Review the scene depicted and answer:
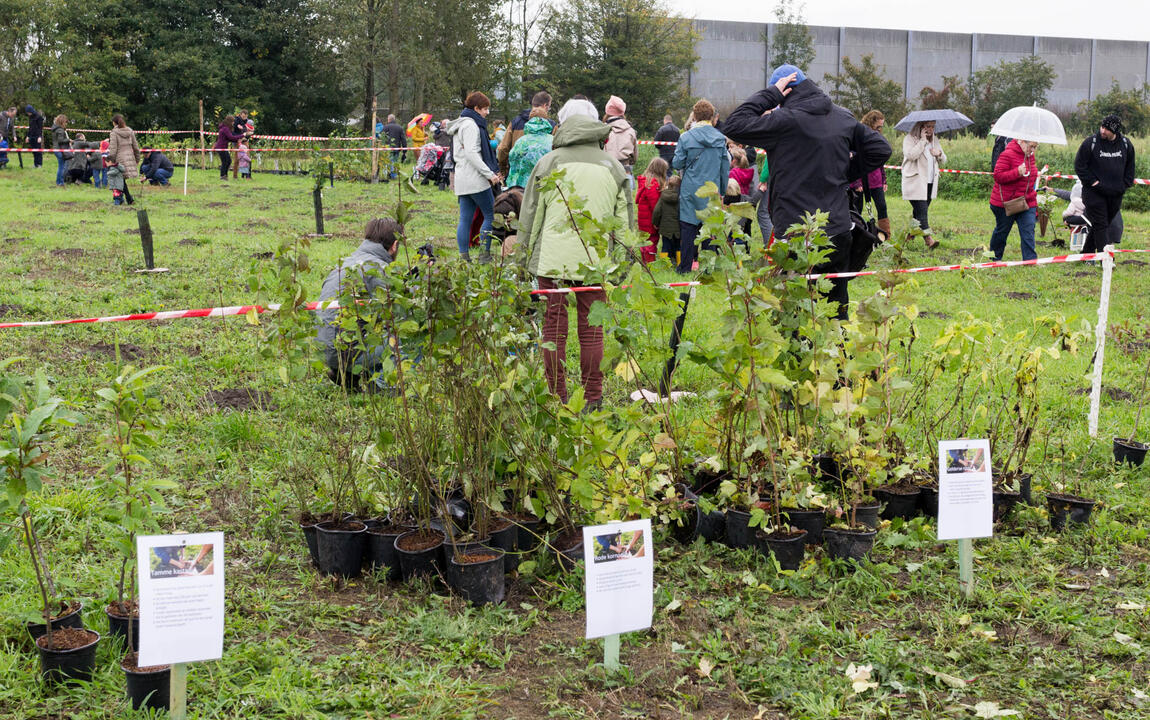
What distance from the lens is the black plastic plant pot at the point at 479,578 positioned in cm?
337

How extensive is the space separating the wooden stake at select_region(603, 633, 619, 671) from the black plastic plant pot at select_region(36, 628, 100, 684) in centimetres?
148

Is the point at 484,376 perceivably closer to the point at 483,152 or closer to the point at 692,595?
the point at 692,595

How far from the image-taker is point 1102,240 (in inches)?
397

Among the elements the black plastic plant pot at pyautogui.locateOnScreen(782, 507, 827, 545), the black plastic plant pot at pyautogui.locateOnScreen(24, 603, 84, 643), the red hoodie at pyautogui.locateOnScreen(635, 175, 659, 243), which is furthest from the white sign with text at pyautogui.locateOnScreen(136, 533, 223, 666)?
the red hoodie at pyautogui.locateOnScreen(635, 175, 659, 243)

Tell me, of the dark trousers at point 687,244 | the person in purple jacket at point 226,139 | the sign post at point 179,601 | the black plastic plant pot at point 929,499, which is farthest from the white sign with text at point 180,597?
the person in purple jacket at point 226,139

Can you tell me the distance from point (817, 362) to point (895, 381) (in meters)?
0.39

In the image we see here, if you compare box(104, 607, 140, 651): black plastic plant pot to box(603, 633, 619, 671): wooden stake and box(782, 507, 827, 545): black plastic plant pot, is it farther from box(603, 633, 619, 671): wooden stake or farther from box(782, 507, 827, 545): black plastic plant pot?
box(782, 507, 827, 545): black plastic plant pot

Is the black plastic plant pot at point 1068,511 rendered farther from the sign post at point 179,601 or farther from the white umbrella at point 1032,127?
the white umbrella at point 1032,127

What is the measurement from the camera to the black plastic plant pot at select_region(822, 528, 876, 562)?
3721 mm

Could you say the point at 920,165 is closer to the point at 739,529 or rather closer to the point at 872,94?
the point at 739,529

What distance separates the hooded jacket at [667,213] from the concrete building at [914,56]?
3438 centimetres

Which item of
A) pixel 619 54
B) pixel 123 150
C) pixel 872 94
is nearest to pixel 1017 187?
pixel 123 150

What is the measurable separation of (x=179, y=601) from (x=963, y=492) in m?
2.55

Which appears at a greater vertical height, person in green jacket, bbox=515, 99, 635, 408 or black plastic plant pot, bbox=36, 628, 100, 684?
person in green jacket, bbox=515, 99, 635, 408
